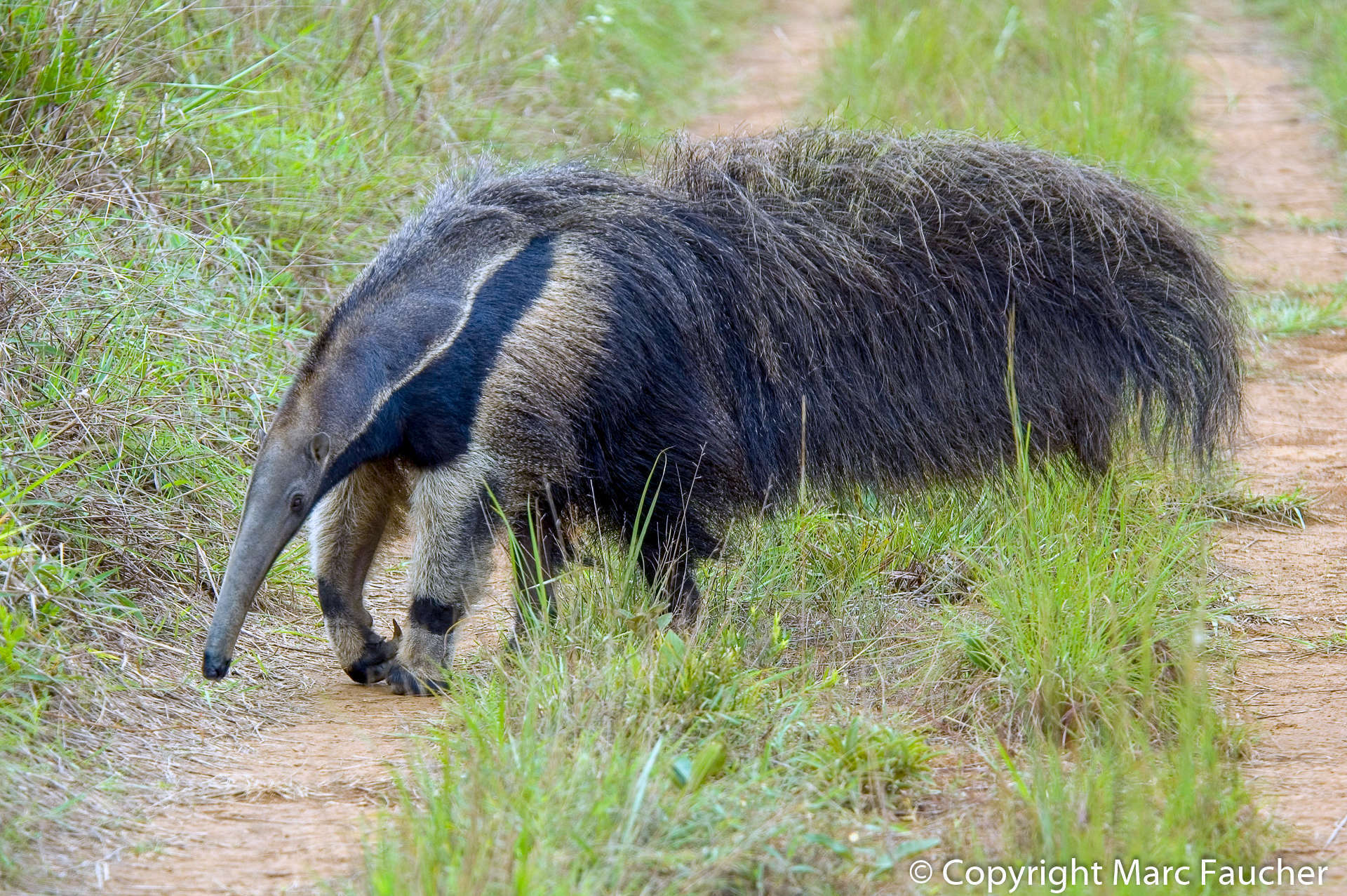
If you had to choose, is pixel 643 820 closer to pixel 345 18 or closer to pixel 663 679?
pixel 663 679

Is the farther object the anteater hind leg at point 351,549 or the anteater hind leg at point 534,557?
the anteater hind leg at point 351,549

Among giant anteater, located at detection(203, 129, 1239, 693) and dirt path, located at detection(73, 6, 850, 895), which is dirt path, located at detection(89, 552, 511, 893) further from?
giant anteater, located at detection(203, 129, 1239, 693)

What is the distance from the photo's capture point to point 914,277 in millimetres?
4344

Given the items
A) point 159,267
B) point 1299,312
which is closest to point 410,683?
point 159,267

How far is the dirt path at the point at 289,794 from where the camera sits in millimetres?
2973

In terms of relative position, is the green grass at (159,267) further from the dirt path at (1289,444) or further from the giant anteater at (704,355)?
the dirt path at (1289,444)

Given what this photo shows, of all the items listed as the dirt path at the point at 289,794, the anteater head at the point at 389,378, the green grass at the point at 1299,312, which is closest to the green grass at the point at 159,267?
the dirt path at the point at 289,794

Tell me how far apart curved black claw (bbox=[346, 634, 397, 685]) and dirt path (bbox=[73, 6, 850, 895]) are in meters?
Result: 0.04

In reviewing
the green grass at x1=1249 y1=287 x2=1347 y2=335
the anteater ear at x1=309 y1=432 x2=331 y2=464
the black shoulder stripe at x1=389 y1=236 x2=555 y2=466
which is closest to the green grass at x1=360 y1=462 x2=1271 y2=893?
the black shoulder stripe at x1=389 y1=236 x2=555 y2=466

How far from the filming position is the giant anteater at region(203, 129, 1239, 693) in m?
3.84

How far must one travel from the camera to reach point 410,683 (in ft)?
13.6

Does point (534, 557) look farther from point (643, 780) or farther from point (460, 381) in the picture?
point (643, 780)

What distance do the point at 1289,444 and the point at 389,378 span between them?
4364mm

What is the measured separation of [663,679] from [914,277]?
1584mm
